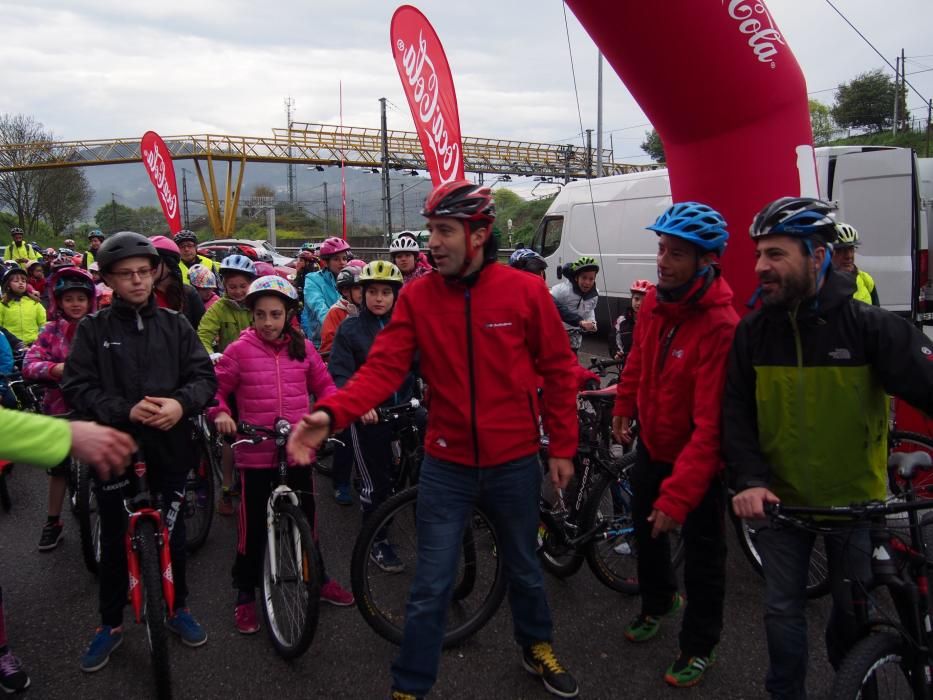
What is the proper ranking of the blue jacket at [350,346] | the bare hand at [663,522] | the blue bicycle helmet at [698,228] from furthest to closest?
the blue jacket at [350,346] → the blue bicycle helmet at [698,228] → the bare hand at [663,522]

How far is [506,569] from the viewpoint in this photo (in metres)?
2.96

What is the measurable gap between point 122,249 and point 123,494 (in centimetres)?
120

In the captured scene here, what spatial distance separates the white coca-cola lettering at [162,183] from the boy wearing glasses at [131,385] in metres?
8.40

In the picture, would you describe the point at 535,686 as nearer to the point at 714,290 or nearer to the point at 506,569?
the point at 506,569

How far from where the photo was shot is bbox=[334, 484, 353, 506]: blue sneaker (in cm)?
550

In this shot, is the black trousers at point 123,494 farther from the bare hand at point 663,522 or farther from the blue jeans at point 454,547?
the bare hand at point 663,522

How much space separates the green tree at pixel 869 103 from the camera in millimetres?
44188

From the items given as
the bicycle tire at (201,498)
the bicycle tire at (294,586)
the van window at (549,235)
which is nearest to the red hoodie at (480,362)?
the bicycle tire at (294,586)

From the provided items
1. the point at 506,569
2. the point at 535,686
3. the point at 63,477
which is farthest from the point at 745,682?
the point at 63,477

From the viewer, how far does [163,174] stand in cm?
1088

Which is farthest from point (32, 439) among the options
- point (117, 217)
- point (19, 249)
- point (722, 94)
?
point (117, 217)

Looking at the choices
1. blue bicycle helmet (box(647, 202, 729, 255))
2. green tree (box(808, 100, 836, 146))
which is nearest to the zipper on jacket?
blue bicycle helmet (box(647, 202, 729, 255))

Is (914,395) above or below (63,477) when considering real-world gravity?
above

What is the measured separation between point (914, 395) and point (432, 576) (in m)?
1.86
